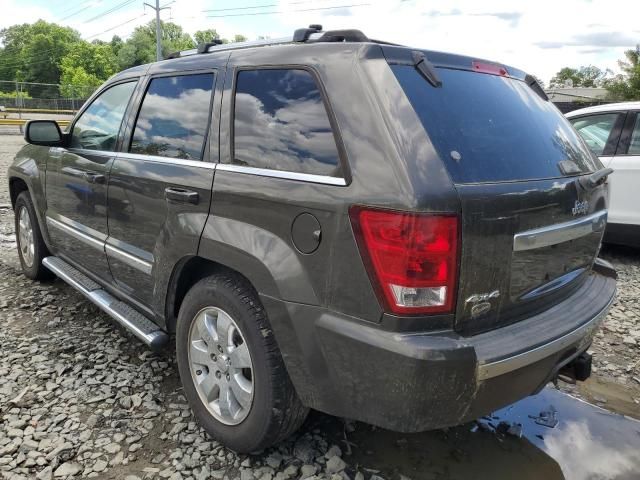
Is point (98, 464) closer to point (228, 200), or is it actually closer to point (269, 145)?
point (228, 200)

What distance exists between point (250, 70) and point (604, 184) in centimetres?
185

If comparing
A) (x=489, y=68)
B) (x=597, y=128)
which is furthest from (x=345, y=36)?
(x=597, y=128)

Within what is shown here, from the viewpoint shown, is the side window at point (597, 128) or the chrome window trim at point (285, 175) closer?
the chrome window trim at point (285, 175)

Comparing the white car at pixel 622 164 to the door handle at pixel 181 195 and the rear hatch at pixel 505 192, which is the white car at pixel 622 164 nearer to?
the rear hatch at pixel 505 192

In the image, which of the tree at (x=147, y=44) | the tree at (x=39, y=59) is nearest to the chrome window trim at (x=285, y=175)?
the tree at (x=147, y=44)

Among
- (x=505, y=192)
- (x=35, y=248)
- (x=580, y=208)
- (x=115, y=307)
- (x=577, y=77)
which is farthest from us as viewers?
(x=577, y=77)

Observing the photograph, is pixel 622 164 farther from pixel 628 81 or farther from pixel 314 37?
pixel 628 81

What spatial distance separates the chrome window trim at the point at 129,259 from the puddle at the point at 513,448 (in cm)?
133

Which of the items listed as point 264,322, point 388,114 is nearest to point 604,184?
point 388,114

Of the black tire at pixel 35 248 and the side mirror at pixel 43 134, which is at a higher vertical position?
the side mirror at pixel 43 134

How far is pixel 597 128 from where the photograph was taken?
6.07 m

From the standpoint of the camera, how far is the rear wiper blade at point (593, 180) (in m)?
2.38

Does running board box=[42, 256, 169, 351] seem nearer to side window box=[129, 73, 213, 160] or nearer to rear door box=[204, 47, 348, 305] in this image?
rear door box=[204, 47, 348, 305]

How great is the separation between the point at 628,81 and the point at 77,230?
33080 mm
